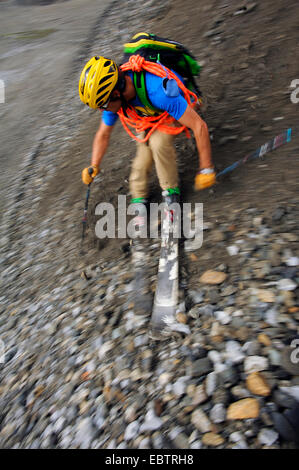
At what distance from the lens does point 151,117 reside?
3871 millimetres

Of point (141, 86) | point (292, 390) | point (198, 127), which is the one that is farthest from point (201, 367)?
point (141, 86)

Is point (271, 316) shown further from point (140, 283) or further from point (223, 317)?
point (140, 283)

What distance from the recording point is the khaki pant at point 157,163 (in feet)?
12.9

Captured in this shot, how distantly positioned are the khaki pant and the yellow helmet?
0.69m

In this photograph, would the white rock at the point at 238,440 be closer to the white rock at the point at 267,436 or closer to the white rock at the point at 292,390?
the white rock at the point at 267,436

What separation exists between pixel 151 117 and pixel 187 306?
2.02 meters

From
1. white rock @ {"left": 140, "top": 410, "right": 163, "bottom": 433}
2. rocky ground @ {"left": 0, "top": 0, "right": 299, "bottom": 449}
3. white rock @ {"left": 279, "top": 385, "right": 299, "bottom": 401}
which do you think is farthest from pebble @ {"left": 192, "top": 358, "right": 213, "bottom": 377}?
white rock @ {"left": 279, "top": 385, "right": 299, "bottom": 401}

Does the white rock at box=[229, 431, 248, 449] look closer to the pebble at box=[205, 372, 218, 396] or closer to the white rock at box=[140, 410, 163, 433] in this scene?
the pebble at box=[205, 372, 218, 396]

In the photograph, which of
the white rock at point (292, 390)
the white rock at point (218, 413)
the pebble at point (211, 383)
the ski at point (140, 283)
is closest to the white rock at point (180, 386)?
the pebble at point (211, 383)

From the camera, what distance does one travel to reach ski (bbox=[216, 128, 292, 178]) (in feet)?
14.5

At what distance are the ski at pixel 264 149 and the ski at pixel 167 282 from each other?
2.80 feet
